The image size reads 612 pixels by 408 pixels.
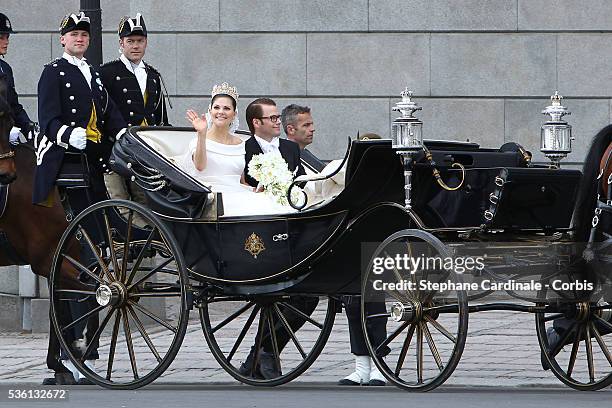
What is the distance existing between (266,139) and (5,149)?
63.3 inches

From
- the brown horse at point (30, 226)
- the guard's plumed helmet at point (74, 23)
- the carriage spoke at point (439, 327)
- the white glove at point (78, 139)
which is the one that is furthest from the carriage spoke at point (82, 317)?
the carriage spoke at point (439, 327)

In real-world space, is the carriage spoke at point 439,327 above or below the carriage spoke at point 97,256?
below

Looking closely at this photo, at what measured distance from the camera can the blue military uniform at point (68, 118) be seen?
10.2 meters

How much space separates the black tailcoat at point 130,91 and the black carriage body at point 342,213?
0.63 meters

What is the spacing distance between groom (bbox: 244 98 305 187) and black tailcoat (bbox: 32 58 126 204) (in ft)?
3.21

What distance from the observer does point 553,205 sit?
8711 millimetres

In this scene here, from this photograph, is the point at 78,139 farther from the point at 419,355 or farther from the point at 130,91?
the point at 419,355

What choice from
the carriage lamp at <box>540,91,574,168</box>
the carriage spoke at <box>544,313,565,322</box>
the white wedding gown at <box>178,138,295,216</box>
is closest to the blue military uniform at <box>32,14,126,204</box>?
the white wedding gown at <box>178,138,295,216</box>

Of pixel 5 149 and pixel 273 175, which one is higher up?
pixel 5 149

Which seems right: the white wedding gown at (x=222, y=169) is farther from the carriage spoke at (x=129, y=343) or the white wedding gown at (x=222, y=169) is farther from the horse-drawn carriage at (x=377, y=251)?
the carriage spoke at (x=129, y=343)

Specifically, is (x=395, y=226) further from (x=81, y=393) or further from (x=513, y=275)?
(x=81, y=393)

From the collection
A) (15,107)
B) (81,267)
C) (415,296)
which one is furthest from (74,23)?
(415,296)

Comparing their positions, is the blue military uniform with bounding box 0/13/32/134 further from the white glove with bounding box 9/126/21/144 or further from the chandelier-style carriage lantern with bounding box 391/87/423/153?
the chandelier-style carriage lantern with bounding box 391/87/423/153

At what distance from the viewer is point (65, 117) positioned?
10.3 meters
